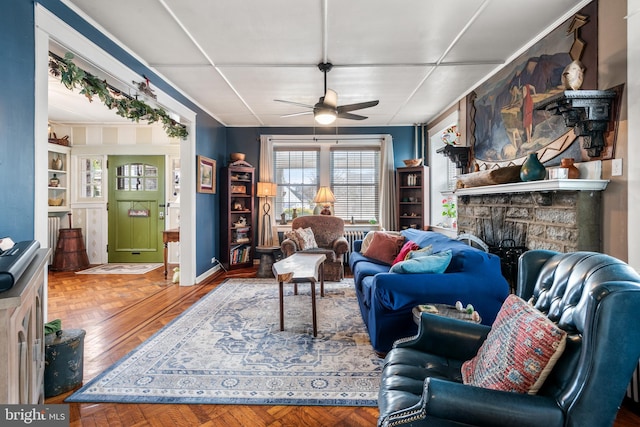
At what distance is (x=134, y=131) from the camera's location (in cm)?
600

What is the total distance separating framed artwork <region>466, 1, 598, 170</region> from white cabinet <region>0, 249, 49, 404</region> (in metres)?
3.48

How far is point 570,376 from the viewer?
103 cm

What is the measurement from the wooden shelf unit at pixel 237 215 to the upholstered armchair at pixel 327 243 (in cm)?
109

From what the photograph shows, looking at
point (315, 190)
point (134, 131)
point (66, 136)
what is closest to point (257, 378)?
point (315, 190)

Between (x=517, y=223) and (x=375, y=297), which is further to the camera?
(x=517, y=223)

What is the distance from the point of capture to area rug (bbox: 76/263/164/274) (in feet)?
17.8

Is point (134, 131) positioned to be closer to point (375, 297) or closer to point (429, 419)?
point (375, 297)

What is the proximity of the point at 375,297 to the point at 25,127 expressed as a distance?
2672 millimetres

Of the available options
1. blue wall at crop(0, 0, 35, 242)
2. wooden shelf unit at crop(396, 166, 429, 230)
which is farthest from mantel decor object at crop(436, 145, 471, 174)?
blue wall at crop(0, 0, 35, 242)

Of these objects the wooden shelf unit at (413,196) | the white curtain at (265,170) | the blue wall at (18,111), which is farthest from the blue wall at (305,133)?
the blue wall at (18,111)

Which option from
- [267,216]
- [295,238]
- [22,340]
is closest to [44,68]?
[22,340]

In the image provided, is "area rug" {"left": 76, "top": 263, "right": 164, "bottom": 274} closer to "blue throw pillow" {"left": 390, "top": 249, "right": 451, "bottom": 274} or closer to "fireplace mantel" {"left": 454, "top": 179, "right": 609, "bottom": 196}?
"blue throw pillow" {"left": 390, "top": 249, "right": 451, "bottom": 274}

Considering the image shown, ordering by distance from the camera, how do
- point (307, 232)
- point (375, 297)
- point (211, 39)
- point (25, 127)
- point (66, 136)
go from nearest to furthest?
point (25, 127), point (375, 297), point (211, 39), point (307, 232), point (66, 136)

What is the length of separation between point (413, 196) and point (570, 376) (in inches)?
197
